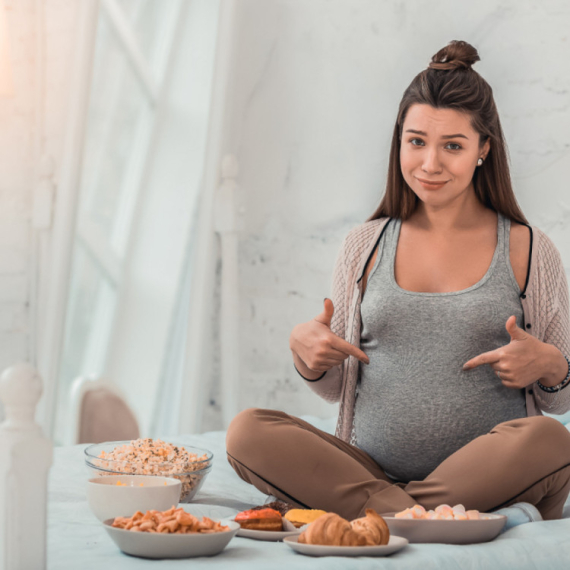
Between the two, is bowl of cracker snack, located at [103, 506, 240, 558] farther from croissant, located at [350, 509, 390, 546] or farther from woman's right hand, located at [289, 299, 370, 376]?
woman's right hand, located at [289, 299, 370, 376]

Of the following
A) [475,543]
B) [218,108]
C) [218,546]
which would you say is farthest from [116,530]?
[218,108]

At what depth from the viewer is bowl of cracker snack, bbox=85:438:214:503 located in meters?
1.10

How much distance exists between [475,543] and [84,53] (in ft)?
5.70

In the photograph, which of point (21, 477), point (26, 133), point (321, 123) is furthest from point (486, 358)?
point (26, 133)

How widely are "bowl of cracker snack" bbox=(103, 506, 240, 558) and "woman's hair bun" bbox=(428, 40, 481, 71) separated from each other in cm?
88

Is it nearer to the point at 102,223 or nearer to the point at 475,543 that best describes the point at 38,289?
the point at 102,223

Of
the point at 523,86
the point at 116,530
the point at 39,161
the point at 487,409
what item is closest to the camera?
the point at 116,530

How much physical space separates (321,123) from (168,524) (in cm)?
165

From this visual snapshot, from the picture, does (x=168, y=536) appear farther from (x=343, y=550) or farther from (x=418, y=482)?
(x=418, y=482)

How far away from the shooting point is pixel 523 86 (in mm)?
1896

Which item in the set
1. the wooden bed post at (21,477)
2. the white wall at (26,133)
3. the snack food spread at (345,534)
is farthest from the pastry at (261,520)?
the white wall at (26,133)

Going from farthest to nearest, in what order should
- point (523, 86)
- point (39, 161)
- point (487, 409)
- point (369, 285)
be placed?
1. point (39, 161)
2. point (523, 86)
3. point (369, 285)
4. point (487, 409)

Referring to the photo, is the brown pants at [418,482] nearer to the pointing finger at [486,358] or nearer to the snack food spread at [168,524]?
the pointing finger at [486,358]

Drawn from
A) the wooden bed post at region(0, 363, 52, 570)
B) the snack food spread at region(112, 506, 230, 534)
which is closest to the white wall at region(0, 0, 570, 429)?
the snack food spread at region(112, 506, 230, 534)
